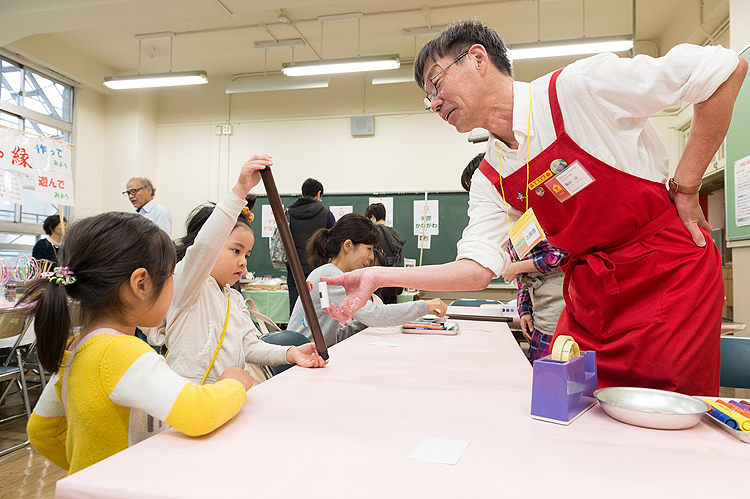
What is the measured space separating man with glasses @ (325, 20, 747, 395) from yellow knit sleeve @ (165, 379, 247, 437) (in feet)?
2.50

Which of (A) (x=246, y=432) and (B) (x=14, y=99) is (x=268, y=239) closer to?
(B) (x=14, y=99)

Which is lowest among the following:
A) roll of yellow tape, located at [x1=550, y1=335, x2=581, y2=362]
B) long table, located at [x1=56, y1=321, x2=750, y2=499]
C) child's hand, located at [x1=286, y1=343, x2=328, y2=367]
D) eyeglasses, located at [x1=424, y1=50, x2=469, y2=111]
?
child's hand, located at [x1=286, y1=343, x2=328, y2=367]

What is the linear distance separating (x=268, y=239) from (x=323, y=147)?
1.44 m

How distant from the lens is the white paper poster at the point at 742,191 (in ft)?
9.10

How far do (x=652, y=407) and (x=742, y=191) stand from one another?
2706 millimetres

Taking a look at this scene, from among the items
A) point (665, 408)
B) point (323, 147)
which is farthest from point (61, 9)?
point (665, 408)

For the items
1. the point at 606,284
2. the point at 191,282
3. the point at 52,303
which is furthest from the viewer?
Result: the point at 191,282

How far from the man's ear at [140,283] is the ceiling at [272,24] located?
366cm

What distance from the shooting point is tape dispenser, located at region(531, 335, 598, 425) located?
0.79 metres

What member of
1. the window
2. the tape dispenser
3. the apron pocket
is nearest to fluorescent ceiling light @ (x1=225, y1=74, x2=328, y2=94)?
the window

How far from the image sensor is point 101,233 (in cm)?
96

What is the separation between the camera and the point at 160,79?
536cm

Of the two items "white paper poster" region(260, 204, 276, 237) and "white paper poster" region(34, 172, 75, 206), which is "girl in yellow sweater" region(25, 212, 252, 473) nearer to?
"white paper poster" region(34, 172, 75, 206)

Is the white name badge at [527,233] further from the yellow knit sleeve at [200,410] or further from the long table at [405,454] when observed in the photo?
the yellow knit sleeve at [200,410]
